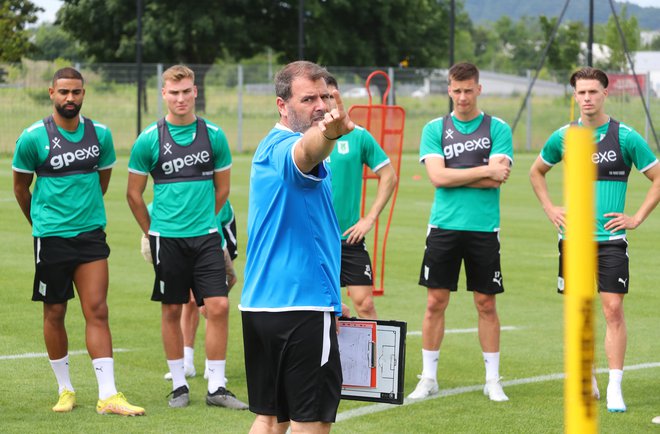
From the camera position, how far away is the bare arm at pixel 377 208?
770cm

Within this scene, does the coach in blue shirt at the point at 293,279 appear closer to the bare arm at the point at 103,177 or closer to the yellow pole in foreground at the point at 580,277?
the yellow pole in foreground at the point at 580,277

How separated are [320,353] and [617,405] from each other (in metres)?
3.24

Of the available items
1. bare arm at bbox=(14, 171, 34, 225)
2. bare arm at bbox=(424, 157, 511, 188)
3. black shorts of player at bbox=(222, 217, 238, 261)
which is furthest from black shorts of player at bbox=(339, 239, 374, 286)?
bare arm at bbox=(14, 171, 34, 225)

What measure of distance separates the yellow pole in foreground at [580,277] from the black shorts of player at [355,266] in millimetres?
5676

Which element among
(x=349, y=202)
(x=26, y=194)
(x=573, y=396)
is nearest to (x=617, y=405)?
(x=349, y=202)

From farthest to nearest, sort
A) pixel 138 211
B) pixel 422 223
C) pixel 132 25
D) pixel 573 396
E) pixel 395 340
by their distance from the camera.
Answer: pixel 132 25 → pixel 422 223 → pixel 138 211 → pixel 395 340 → pixel 573 396

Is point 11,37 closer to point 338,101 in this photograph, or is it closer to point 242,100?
point 242,100

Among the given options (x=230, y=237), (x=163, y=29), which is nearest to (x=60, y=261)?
(x=230, y=237)

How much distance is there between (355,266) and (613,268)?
5.85 ft

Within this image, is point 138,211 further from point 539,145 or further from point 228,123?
point 539,145

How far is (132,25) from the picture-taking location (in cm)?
5050

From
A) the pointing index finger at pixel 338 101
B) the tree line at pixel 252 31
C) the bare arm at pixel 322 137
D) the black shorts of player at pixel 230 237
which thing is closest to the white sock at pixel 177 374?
the black shorts of player at pixel 230 237

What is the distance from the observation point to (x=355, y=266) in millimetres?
7902

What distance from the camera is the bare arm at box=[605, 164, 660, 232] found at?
713 centimetres
